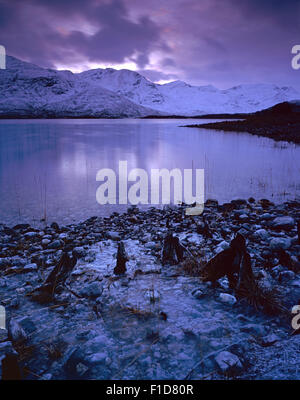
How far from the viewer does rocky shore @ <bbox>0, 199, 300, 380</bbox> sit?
285 cm

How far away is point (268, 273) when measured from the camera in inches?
181

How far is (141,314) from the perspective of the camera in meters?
3.72

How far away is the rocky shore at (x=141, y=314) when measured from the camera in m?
2.85

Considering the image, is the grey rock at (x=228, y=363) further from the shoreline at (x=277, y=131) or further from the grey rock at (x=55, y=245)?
the shoreline at (x=277, y=131)

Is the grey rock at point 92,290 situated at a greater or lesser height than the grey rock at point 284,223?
lesser
